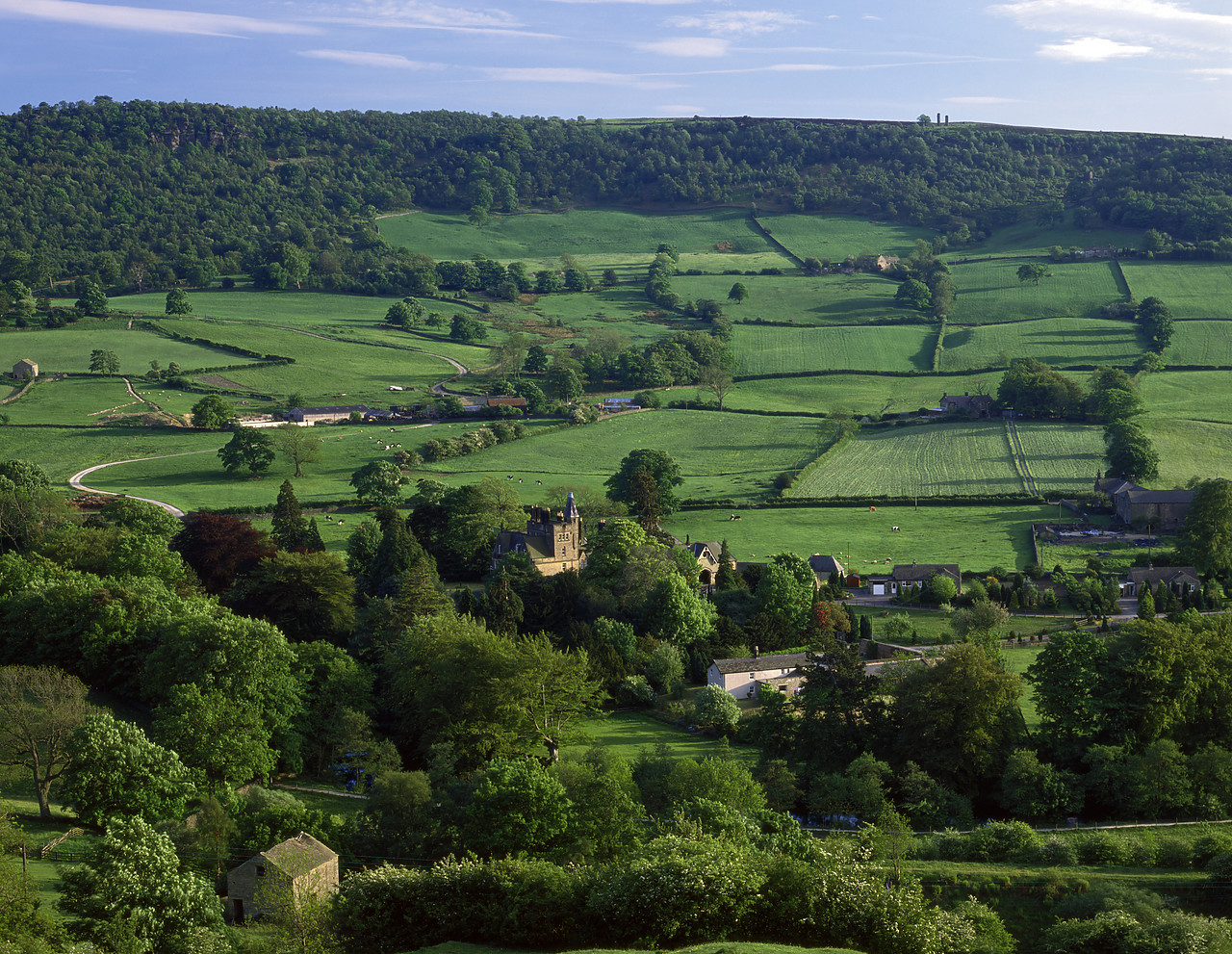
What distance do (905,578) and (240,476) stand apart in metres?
54.8

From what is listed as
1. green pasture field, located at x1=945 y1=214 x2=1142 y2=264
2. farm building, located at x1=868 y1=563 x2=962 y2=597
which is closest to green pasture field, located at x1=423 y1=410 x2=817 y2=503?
farm building, located at x1=868 y1=563 x2=962 y2=597

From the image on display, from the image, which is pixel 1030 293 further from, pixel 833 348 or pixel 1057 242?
pixel 833 348

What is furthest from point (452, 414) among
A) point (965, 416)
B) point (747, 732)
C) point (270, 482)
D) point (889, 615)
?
point (747, 732)

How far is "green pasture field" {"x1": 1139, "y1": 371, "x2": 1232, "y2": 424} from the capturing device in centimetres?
11250

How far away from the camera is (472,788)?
41.8 meters

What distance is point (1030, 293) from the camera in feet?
542

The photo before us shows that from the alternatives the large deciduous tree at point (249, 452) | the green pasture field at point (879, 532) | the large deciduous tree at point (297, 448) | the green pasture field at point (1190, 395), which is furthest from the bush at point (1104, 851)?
the green pasture field at point (1190, 395)

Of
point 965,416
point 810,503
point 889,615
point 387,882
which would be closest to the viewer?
point 387,882

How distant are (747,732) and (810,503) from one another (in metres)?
41.1

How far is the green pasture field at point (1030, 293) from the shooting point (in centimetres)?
15662

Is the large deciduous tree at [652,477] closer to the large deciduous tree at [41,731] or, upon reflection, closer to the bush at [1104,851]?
the large deciduous tree at [41,731]

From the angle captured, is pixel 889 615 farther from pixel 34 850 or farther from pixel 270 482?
pixel 270 482

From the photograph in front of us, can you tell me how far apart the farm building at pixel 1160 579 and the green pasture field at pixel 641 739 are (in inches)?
1322

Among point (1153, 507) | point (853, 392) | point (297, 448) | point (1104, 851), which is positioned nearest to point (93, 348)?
point (297, 448)
